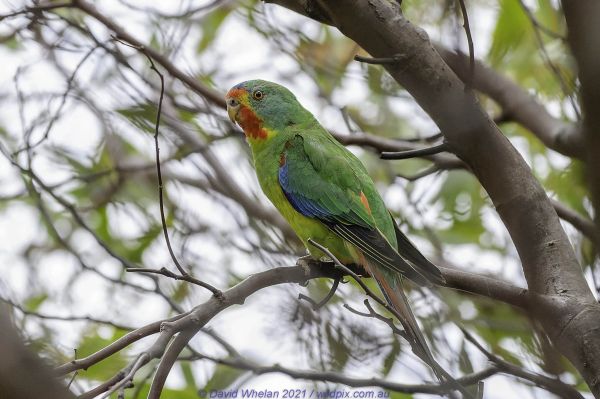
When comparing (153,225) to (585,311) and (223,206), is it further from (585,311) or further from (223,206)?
(585,311)

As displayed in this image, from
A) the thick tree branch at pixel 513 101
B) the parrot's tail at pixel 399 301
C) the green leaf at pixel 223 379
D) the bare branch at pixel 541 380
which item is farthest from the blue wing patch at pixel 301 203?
the bare branch at pixel 541 380

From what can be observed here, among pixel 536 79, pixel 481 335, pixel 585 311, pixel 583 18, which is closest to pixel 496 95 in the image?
pixel 536 79

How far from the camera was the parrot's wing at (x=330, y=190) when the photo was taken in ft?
12.5

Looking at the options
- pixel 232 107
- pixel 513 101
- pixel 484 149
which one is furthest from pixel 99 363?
pixel 513 101

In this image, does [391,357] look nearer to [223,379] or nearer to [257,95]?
[223,379]

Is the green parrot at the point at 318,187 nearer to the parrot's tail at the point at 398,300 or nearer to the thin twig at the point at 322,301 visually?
the parrot's tail at the point at 398,300

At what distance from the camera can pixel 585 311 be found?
2547 millimetres

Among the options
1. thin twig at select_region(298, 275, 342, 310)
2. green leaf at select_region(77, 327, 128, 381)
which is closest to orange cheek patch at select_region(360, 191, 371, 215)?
thin twig at select_region(298, 275, 342, 310)

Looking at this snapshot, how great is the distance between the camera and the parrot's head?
4.55m

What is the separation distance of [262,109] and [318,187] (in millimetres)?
784

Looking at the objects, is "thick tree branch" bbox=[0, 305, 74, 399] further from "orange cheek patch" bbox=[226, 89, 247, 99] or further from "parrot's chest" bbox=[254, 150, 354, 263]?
"orange cheek patch" bbox=[226, 89, 247, 99]

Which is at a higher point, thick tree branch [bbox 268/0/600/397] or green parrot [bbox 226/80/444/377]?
green parrot [bbox 226/80/444/377]

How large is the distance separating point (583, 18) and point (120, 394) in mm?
1623

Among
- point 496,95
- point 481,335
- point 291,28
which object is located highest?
point 291,28
